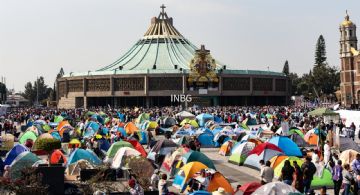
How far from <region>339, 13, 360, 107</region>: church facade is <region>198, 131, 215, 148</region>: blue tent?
1835 inches

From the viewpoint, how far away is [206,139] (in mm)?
27656

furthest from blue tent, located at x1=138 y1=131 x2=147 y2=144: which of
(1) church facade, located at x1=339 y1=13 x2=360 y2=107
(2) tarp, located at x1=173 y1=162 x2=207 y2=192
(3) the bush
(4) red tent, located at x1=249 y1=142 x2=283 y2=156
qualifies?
(1) church facade, located at x1=339 y1=13 x2=360 y2=107

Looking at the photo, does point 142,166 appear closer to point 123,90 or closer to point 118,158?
point 118,158

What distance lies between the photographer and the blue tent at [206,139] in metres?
27.6

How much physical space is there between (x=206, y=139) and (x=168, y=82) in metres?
55.2

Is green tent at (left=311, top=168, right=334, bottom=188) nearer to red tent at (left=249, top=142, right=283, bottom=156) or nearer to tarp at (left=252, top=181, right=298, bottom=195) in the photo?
red tent at (left=249, top=142, right=283, bottom=156)

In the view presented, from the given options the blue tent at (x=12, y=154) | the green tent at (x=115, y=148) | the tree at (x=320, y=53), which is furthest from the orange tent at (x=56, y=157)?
the tree at (x=320, y=53)

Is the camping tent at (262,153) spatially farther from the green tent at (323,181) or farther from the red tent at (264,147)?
the green tent at (323,181)

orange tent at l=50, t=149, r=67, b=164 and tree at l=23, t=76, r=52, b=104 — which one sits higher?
tree at l=23, t=76, r=52, b=104

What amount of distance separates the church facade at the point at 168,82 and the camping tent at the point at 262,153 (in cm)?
5463

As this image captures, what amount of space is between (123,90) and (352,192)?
2816 inches

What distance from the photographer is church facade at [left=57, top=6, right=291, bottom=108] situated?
80312 millimetres

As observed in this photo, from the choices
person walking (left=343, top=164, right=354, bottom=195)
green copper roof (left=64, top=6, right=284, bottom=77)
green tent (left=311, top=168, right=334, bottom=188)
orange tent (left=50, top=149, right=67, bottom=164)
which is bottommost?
green tent (left=311, top=168, right=334, bottom=188)

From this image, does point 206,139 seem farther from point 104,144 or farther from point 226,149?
point 104,144
